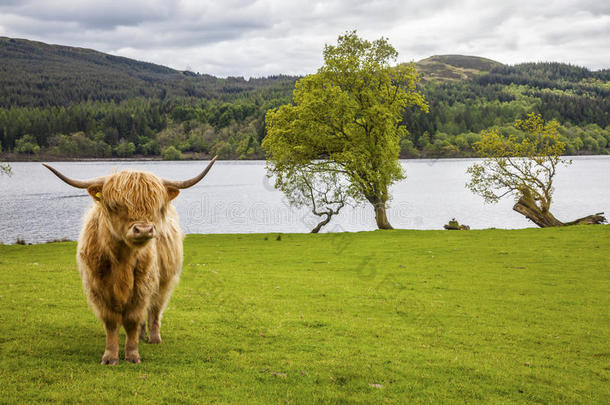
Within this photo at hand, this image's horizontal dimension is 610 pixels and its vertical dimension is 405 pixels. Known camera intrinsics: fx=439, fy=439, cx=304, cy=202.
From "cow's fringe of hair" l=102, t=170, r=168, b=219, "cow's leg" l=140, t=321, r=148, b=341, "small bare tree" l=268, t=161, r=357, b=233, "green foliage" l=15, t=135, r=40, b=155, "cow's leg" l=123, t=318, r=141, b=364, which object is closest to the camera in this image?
"cow's fringe of hair" l=102, t=170, r=168, b=219

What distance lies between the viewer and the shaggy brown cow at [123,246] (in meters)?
4.85

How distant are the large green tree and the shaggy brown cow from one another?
24169mm

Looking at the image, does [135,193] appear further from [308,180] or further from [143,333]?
[308,180]

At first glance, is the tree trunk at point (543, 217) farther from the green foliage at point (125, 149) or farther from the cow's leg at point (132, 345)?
the green foliage at point (125, 149)

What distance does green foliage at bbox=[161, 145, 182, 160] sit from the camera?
122625mm

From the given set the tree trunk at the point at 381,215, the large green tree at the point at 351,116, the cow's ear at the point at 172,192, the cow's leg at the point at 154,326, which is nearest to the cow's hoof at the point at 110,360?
the cow's leg at the point at 154,326

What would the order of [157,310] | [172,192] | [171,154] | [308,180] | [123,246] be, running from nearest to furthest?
[123,246], [172,192], [157,310], [308,180], [171,154]

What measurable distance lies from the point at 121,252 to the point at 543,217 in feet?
111

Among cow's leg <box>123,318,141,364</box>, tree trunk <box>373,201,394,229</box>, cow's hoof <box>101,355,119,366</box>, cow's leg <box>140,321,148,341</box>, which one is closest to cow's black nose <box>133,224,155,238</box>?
cow's leg <box>123,318,141,364</box>

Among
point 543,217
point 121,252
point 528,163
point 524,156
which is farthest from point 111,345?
Answer: point 528,163

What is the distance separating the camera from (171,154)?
407 ft

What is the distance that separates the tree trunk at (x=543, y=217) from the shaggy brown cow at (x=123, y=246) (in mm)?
32886

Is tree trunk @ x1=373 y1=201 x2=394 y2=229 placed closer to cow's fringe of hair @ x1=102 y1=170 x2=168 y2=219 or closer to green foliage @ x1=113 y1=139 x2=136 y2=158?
cow's fringe of hair @ x1=102 y1=170 x2=168 y2=219

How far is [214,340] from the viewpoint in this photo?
7.43 meters
